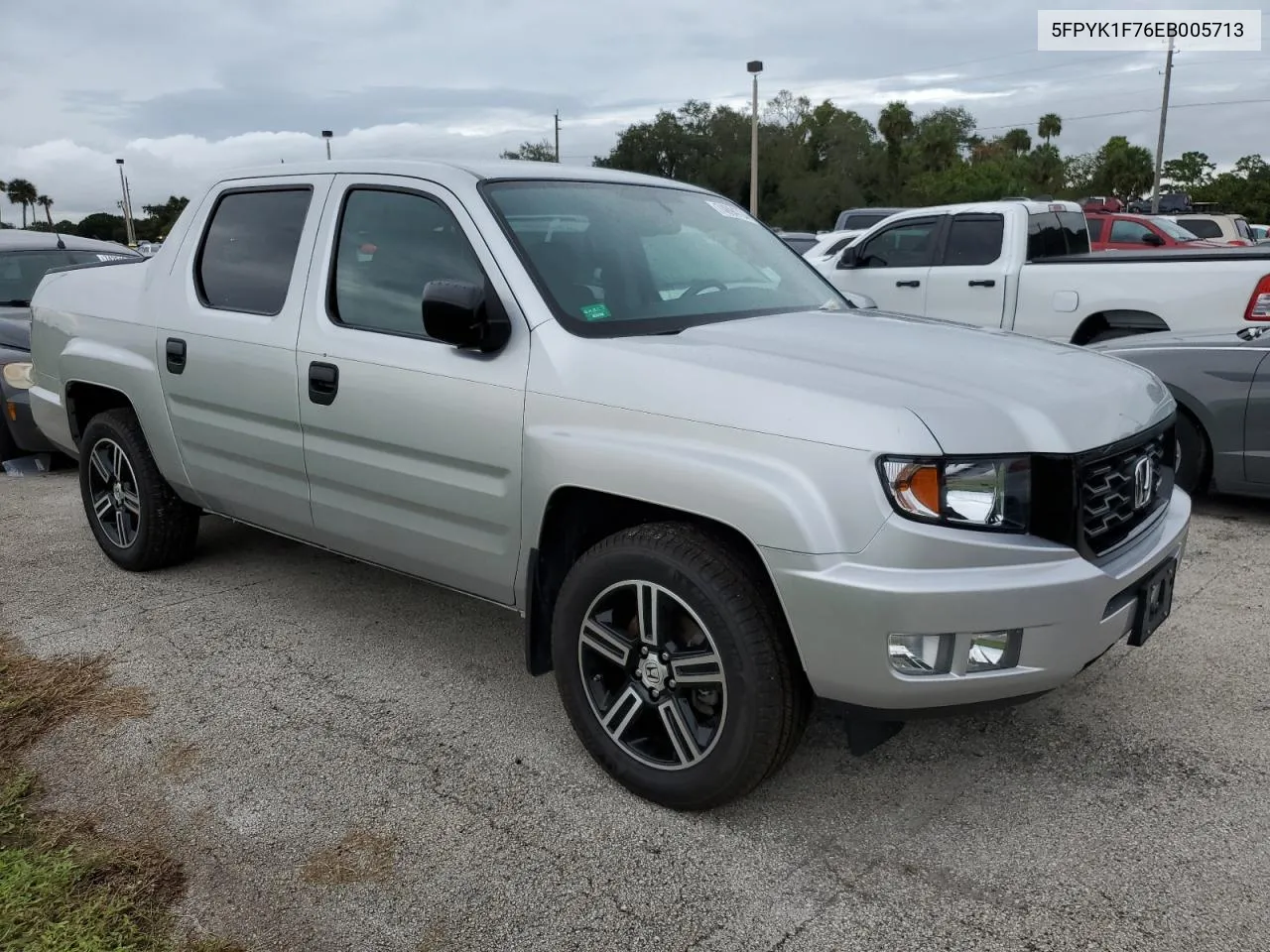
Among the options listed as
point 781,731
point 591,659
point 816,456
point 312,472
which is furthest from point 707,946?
point 312,472

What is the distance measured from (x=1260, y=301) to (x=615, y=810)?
626cm

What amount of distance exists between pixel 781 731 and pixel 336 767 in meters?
1.42

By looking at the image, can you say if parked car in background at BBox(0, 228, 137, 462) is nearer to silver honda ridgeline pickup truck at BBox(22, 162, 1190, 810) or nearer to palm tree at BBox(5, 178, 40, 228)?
silver honda ridgeline pickup truck at BBox(22, 162, 1190, 810)

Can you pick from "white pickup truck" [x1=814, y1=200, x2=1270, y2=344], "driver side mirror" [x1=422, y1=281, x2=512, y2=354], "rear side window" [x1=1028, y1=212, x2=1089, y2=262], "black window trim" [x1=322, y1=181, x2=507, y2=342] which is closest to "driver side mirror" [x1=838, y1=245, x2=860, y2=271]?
"white pickup truck" [x1=814, y1=200, x2=1270, y2=344]

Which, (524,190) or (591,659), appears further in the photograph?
(524,190)

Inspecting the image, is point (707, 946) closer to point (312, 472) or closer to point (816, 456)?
point (816, 456)

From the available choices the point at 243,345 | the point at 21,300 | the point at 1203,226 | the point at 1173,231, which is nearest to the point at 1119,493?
the point at 243,345

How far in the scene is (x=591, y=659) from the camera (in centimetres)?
307

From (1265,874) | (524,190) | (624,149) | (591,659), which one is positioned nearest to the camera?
(1265,874)

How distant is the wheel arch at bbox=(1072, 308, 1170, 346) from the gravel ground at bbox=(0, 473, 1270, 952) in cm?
418

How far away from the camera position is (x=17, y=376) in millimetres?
7086

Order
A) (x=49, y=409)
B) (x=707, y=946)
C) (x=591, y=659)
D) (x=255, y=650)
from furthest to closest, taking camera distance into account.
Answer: (x=49, y=409)
(x=255, y=650)
(x=591, y=659)
(x=707, y=946)

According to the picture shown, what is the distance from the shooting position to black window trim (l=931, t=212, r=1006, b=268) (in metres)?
9.12

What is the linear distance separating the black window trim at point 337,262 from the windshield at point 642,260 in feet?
0.42
